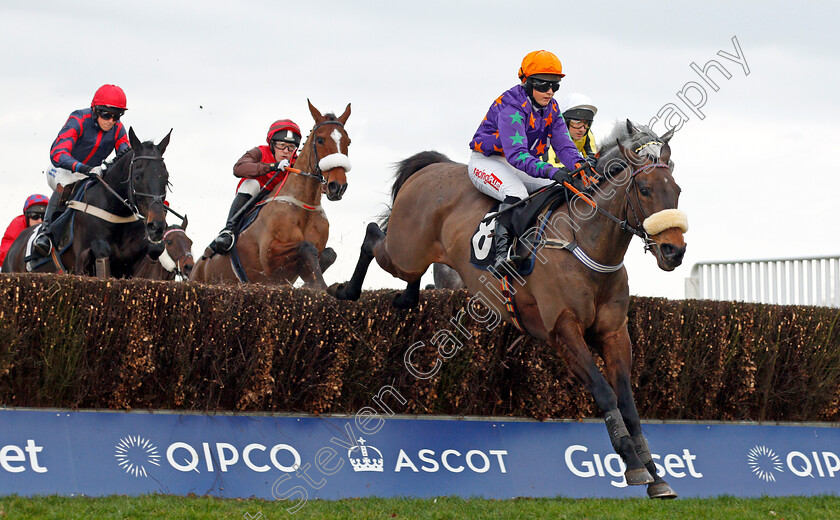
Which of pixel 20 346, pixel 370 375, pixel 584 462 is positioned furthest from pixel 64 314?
pixel 584 462

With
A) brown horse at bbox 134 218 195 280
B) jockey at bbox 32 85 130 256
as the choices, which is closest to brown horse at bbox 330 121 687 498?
jockey at bbox 32 85 130 256

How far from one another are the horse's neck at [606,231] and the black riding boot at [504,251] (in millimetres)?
393

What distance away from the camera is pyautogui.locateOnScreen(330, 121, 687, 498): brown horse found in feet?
15.9

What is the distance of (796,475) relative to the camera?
22.8 ft

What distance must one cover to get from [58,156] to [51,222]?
75 centimetres

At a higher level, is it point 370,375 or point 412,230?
point 412,230

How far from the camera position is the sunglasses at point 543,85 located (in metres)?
5.85

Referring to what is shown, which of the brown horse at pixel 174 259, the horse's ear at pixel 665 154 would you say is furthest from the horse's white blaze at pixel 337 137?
the horse's ear at pixel 665 154

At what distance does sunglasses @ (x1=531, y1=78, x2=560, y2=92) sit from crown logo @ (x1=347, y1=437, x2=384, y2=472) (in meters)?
2.42

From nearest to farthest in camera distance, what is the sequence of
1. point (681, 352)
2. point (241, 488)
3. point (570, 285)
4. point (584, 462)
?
point (570, 285) < point (241, 488) < point (584, 462) < point (681, 352)

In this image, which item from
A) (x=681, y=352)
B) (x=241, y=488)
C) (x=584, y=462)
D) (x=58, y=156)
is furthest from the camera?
(x=58, y=156)

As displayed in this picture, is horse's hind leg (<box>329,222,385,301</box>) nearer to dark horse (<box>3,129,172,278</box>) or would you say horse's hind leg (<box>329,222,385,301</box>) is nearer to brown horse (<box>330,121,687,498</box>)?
brown horse (<box>330,121,687,498</box>)

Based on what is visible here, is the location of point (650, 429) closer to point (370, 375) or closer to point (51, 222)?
point (370, 375)

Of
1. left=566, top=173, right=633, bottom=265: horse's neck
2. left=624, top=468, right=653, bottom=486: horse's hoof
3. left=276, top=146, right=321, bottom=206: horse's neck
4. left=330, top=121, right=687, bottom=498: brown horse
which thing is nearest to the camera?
left=624, top=468, right=653, bottom=486: horse's hoof
